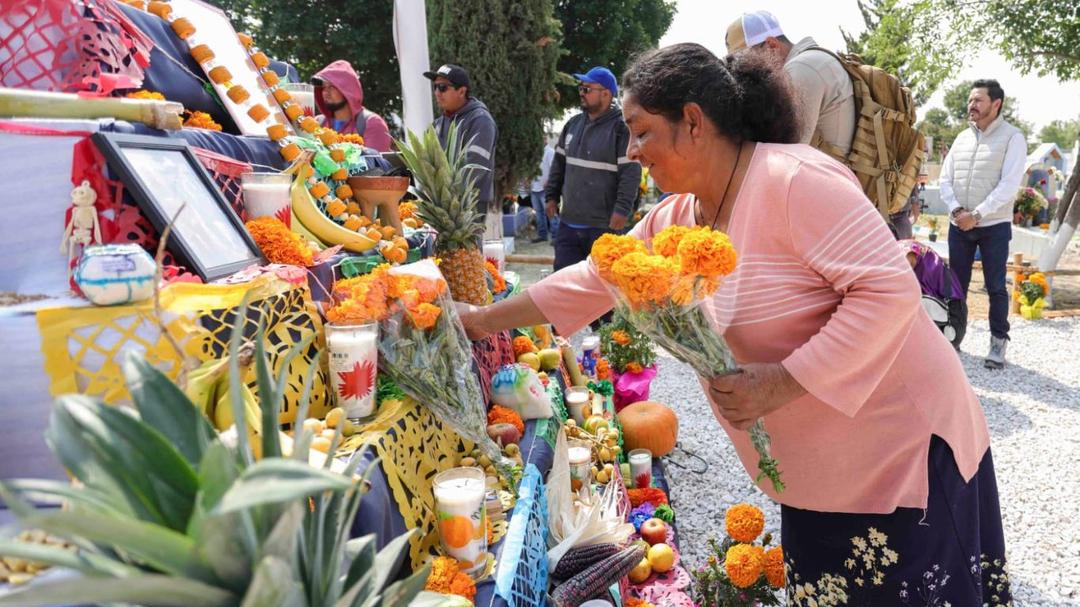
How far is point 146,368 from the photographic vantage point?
2.76 ft

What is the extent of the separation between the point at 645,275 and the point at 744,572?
133 centimetres

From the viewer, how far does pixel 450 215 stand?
10.1 feet

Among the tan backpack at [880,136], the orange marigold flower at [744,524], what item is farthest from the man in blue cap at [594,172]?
the orange marigold flower at [744,524]

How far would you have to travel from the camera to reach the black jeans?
6457mm

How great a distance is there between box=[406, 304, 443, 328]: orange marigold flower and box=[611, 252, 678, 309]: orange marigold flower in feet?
2.26

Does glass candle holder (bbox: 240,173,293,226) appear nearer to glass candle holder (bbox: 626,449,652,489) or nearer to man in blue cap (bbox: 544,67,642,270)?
glass candle holder (bbox: 626,449,652,489)

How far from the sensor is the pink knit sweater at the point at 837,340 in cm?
165

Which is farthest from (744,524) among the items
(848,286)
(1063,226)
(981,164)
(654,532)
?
(1063,226)

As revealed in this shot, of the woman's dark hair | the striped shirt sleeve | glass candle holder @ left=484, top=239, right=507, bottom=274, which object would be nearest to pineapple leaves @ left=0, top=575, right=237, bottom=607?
the striped shirt sleeve

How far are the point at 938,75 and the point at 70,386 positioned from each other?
15573mm

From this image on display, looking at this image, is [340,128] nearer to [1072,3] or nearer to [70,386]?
[70,386]

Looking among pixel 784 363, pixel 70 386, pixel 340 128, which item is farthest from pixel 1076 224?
pixel 70 386

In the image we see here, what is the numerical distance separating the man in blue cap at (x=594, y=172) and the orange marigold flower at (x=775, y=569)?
4.22 metres

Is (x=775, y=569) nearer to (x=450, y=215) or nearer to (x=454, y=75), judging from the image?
(x=450, y=215)
